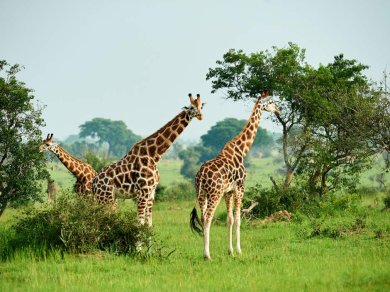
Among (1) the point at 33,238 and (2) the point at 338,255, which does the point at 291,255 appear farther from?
(1) the point at 33,238

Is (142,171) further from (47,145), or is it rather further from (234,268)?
(47,145)

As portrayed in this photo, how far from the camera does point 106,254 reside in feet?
39.9

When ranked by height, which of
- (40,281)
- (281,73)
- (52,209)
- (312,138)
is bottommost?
(40,281)

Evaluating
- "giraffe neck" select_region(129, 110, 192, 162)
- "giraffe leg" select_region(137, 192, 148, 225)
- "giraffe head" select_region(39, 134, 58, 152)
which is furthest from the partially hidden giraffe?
"giraffe leg" select_region(137, 192, 148, 225)

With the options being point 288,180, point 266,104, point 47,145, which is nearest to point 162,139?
point 266,104

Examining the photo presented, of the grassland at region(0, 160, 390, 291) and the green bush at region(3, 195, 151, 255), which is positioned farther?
the green bush at region(3, 195, 151, 255)

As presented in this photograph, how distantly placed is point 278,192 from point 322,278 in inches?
389

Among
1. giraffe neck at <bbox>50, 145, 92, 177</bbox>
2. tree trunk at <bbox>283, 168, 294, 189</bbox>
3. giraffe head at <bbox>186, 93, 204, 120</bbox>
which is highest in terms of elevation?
giraffe head at <bbox>186, 93, 204, 120</bbox>

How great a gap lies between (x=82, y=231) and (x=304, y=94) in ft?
37.0

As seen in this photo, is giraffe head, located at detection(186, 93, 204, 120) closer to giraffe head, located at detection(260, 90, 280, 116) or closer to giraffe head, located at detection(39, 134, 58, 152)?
giraffe head, located at detection(260, 90, 280, 116)

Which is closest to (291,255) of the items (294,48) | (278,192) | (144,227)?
(144,227)

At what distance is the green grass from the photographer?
982 cm

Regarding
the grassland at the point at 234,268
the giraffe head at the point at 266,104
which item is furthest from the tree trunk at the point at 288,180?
the giraffe head at the point at 266,104

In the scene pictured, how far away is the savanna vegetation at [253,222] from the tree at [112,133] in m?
67.9
